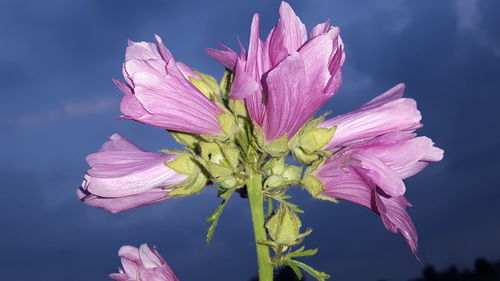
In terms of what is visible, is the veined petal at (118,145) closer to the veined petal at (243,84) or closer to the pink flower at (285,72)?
the pink flower at (285,72)

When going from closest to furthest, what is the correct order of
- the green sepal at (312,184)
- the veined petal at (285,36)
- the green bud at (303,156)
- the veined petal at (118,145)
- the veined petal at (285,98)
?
Result: the veined petal at (285,98), the veined petal at (285,36), the green bud at (303,156), the green sepal at (312,184), the veined petal at (118,145)

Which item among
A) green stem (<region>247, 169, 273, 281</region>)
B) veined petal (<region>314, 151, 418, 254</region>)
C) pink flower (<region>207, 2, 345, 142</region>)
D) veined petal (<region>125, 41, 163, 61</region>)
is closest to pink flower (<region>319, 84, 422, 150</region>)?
veined petal (<region>314, 151, 418, 254</region>)

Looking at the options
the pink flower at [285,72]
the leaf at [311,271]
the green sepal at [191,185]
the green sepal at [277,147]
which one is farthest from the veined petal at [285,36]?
the leaf at [311,271]

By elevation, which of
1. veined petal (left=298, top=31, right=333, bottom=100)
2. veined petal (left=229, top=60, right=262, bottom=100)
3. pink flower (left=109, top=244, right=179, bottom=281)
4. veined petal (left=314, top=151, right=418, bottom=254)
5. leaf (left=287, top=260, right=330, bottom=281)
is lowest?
leaf (left=287, top=260, right=330, bottom=281)

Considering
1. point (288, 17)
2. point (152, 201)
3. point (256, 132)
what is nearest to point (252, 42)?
point (288, 17)

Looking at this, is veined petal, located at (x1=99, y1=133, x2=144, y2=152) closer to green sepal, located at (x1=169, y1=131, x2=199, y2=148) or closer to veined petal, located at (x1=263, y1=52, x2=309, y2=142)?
green sepal, located at (x1=169, y1=131, x2=199, y2=148)

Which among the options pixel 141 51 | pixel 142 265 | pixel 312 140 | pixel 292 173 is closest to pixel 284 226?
pixel 292 173

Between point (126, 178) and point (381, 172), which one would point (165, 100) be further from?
point (381, 172)
